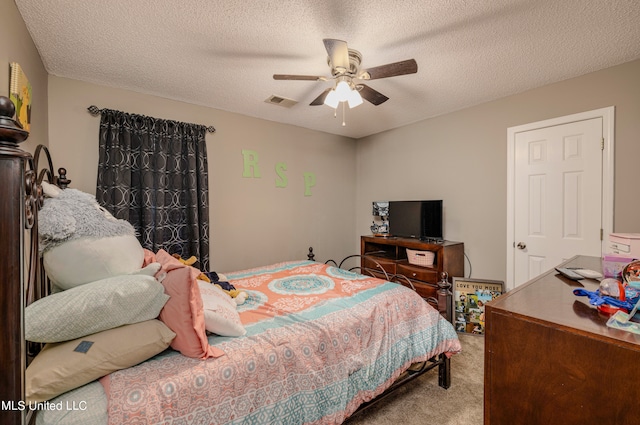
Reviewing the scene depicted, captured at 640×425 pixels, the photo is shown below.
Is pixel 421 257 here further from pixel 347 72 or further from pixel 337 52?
pixel 337 52

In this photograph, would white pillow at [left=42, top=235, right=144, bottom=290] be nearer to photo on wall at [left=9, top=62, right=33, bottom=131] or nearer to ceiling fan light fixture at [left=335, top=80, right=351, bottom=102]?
photo on wall at [left=9, top=62, right=33, bottom=131]

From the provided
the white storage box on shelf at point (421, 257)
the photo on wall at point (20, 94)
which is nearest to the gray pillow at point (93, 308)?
the photo on wall at point (20, 94)

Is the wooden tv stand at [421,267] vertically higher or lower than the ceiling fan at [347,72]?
lower

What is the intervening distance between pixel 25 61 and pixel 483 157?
4.02m

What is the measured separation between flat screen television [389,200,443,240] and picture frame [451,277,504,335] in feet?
2.15

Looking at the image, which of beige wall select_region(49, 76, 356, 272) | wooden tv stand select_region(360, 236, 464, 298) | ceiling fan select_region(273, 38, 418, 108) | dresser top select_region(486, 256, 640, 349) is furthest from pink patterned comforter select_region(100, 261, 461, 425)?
ceiling fan select_region(273, 38, 418, 108)

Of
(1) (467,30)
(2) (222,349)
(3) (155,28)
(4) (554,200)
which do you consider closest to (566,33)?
(1) (467,30)

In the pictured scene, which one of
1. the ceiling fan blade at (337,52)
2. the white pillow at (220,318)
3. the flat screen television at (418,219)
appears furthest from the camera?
the flat screen television at (418,219)

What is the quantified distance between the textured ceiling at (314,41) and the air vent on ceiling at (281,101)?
11 centimetres

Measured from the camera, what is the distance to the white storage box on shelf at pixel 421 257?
319cm

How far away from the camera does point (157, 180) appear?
2.78m

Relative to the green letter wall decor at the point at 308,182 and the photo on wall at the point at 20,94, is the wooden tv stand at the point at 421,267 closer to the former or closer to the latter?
the green letter wall decor at the point at 308,182

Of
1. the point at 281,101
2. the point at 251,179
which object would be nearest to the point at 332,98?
the point at 281,101

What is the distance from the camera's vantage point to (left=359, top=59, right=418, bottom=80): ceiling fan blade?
1.75m
